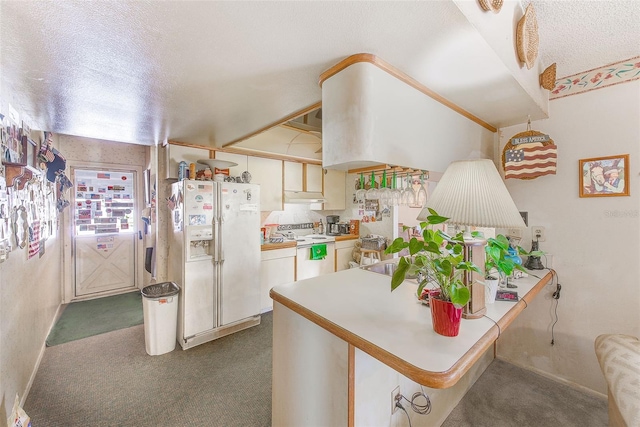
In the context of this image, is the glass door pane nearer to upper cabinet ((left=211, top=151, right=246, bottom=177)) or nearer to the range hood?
upper cabinet ((left=211, top=151, right=246, bottom=177))

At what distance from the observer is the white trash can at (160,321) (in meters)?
2.38

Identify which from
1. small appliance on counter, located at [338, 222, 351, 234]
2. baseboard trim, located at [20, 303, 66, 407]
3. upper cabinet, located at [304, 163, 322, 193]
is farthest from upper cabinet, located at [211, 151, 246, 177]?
baseboard trim, located at [20, 303, 66, 407]

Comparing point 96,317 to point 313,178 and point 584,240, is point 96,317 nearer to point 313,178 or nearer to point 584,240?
point 313,178

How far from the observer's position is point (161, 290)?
2.62m

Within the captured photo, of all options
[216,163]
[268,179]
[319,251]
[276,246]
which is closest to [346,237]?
[319,251]

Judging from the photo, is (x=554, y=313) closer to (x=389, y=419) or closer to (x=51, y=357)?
(x=389, y=419)

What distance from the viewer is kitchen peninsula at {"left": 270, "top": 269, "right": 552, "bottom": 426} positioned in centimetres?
89

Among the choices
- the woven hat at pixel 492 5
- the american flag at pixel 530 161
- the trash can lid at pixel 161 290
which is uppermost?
the woven hat at pixel 492 5

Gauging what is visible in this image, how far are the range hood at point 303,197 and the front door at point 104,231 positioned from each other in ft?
8.54

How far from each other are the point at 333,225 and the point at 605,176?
3297 millimetres

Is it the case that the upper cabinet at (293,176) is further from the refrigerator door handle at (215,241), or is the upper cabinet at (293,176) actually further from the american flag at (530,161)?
the american flag at (530,161)

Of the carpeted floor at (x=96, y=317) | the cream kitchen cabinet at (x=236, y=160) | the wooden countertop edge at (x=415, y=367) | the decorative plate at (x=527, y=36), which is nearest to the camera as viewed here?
the wooden countertop edge at (x=415, y=367)

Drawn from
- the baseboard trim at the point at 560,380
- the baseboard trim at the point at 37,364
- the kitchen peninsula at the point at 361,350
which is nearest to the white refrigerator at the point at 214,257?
the baseboard trim at the point at 37,364

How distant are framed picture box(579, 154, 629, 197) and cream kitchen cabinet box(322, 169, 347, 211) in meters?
3.00
